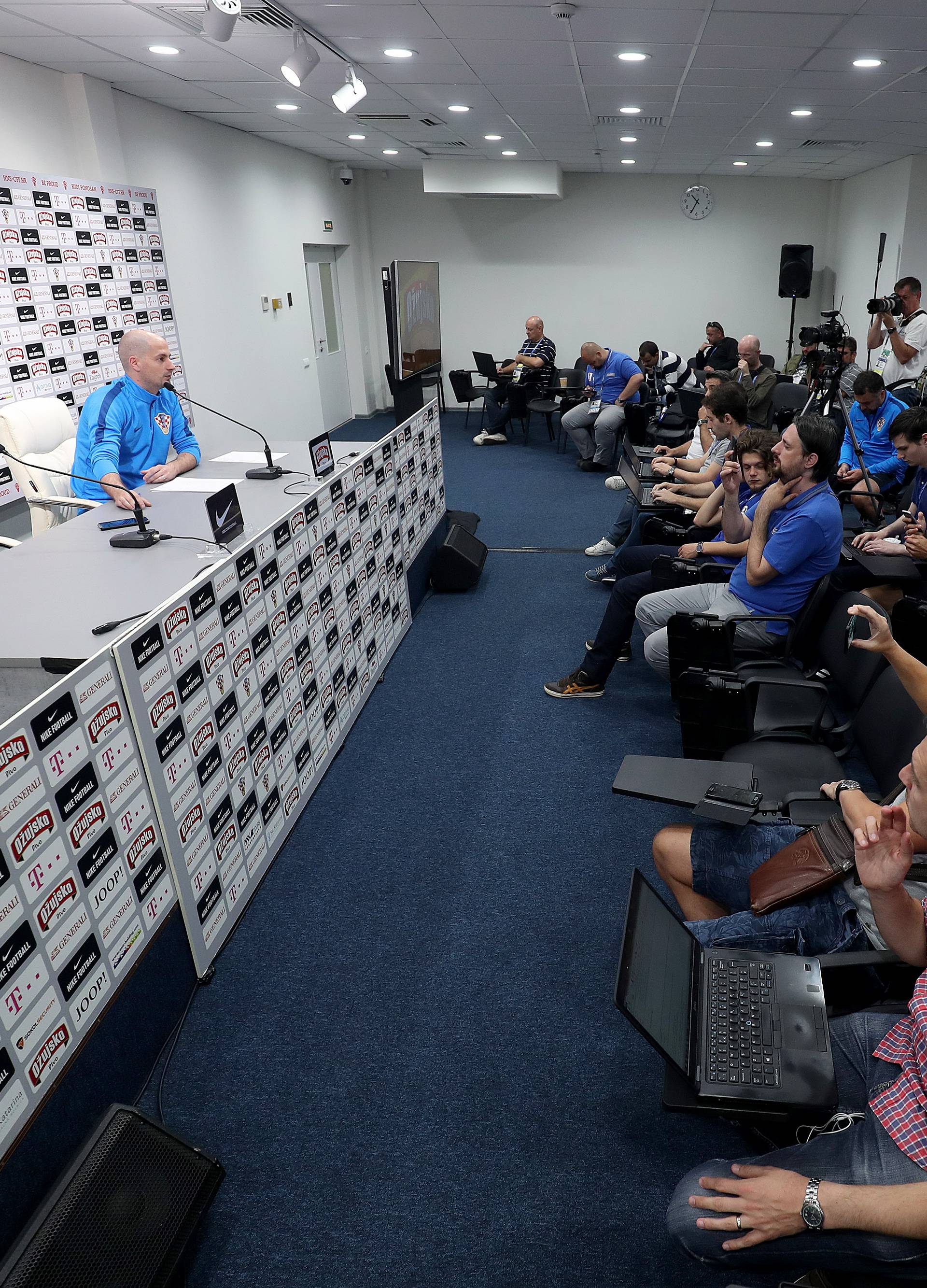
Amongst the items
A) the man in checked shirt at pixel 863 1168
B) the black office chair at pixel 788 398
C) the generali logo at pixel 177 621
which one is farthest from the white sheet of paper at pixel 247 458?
the black office chair at pixel 788 398

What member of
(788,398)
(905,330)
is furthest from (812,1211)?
(905,330)

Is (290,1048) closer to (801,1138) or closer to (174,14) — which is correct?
(801,1138)

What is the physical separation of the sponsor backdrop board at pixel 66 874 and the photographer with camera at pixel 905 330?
20.1 ft

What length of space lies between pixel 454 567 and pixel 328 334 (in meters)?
6.10

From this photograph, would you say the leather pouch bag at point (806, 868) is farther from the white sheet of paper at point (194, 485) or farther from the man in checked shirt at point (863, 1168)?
the white sheet of paper at point (194, 485)

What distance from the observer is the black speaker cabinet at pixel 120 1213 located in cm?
139

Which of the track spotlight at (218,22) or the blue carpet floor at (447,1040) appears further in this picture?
the track spotlight at (218,22)

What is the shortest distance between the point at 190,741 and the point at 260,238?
6773mm

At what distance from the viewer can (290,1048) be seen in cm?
210

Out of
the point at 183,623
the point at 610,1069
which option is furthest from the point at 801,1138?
the point at 183,623

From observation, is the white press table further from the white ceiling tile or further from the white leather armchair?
the white ceiling tile

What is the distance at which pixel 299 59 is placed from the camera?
4078 millimetres

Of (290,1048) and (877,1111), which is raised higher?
(877,1111)

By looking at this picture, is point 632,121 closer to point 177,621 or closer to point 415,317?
point 415,317
